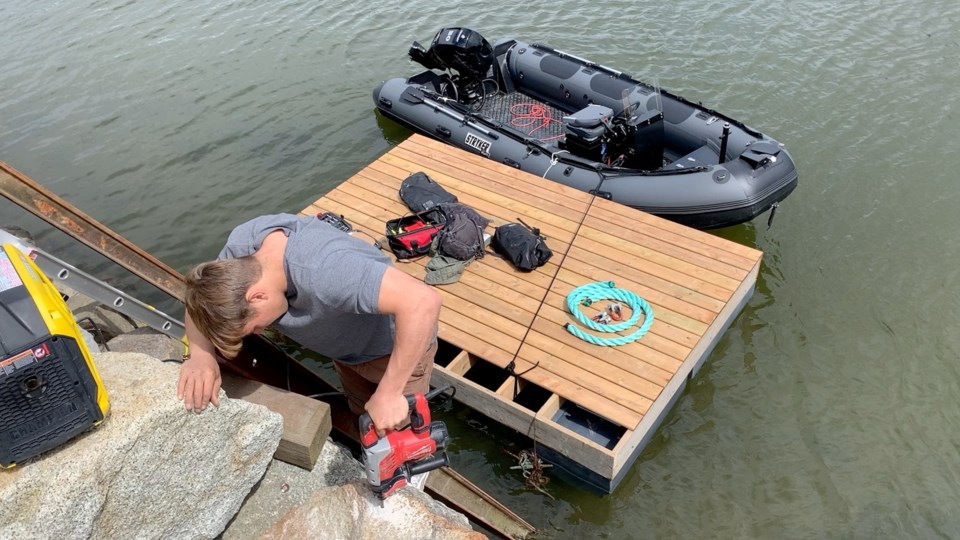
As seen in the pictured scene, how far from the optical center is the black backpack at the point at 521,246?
5766 millimetres

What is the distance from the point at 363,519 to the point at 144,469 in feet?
3.20

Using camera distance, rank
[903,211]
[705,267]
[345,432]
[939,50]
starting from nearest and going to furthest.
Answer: [345,432]
[705,267]
[903,211]
[939,50]

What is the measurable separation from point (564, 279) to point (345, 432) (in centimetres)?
227

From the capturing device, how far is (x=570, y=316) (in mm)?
5363

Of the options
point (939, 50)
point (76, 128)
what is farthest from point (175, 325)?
point (939, 50)

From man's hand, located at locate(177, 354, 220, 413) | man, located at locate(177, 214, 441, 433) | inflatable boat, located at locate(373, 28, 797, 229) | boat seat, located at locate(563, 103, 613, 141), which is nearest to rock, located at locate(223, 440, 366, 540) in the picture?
man's hand, located at locate(177, 354, 220, 413)

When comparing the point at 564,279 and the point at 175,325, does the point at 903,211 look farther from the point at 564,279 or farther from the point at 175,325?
the point at 175,325

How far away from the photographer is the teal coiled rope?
509cm

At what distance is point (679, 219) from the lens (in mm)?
6652

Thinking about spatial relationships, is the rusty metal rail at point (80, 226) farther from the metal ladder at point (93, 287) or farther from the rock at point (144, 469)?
the rock at point (144, 469)

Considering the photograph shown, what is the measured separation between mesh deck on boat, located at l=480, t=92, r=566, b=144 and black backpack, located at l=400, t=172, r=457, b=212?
5.96ft

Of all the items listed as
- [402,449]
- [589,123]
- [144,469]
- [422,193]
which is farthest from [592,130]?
[144,469]

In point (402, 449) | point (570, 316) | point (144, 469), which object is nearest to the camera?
point (402, 449)

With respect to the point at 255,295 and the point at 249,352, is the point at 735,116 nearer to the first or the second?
the point at 249,352
